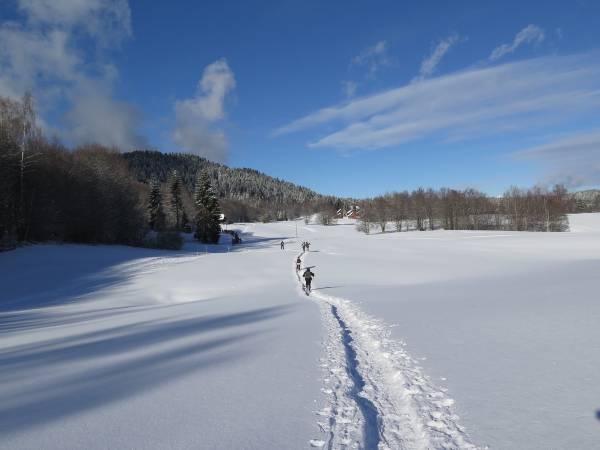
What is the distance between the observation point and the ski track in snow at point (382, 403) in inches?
152

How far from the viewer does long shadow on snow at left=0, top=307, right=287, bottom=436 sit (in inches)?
174

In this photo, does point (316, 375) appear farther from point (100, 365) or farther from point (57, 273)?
point (57, 273)

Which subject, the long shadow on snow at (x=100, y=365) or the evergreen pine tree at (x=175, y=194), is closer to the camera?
the long shadow on snow at (x=100, y=365)

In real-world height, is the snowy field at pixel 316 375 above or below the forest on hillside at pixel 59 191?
below

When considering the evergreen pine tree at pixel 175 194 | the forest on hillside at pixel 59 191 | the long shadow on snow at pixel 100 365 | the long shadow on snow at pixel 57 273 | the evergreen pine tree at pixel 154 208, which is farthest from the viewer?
the evergreen pine tree at pixel 175 194

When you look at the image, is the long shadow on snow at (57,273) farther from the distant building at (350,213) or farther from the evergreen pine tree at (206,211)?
the distant building at (350,213)

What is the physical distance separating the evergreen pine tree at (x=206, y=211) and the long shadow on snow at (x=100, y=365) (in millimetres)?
48854

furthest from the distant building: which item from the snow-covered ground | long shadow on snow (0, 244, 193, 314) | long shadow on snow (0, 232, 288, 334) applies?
the snow-covered ground

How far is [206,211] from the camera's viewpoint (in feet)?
188

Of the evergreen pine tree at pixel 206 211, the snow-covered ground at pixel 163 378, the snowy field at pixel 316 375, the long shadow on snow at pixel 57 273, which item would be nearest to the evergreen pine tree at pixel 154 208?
the evergreen pine tree at pixel 206 211

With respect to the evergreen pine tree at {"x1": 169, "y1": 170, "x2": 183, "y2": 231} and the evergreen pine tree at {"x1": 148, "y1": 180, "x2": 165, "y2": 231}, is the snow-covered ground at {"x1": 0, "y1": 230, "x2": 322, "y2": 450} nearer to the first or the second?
the evergreen pine tree at {"x1": 148, "y1": 180, "x2": 165, "y2": 231}

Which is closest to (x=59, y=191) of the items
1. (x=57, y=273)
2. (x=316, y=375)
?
(x=57, y=273)

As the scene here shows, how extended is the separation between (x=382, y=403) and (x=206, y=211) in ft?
181

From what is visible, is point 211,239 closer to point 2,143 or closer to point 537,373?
point 2,143
